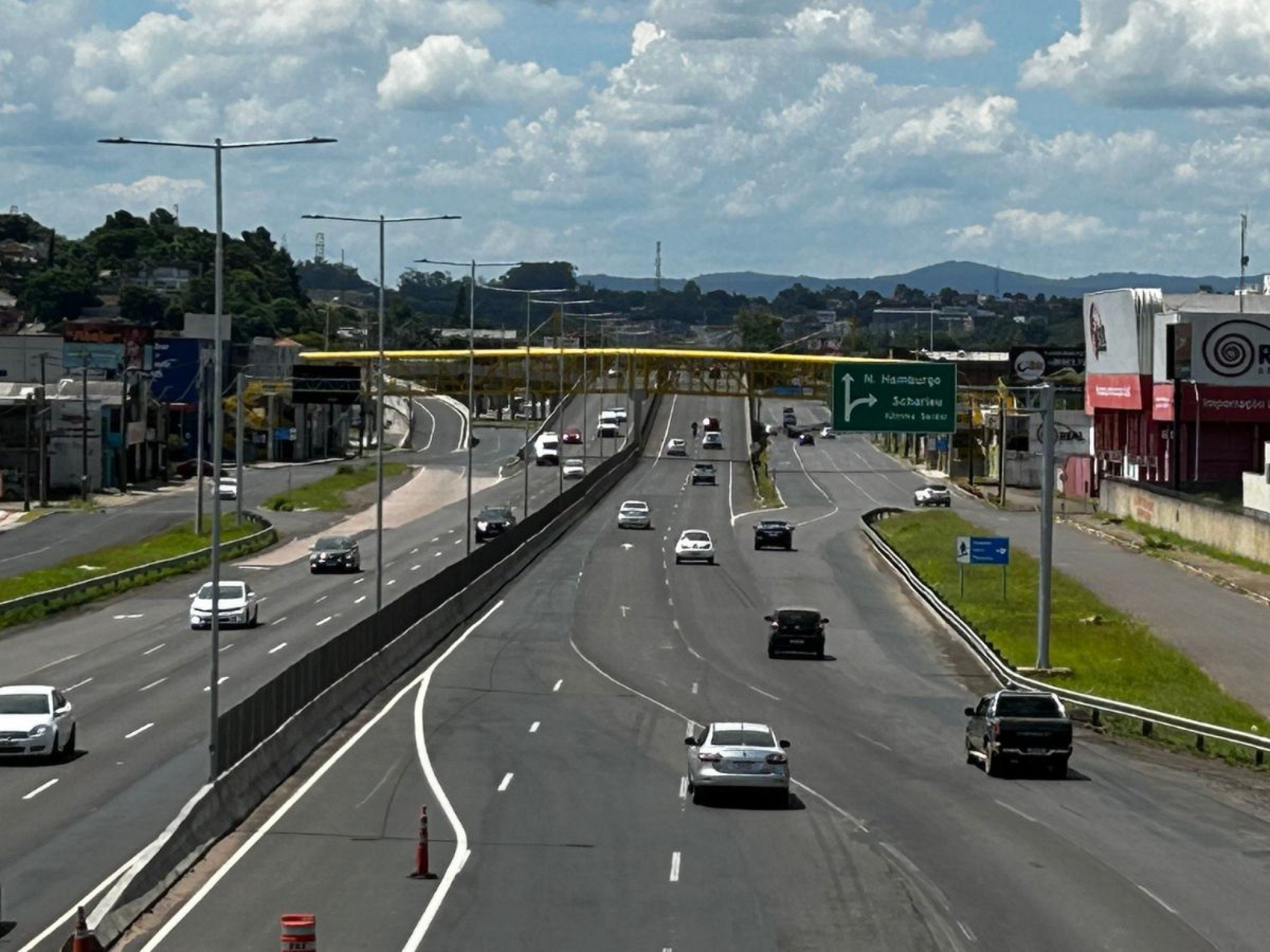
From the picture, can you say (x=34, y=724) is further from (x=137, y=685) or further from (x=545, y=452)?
(x=545, y=452)

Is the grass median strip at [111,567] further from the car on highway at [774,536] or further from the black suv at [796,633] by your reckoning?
the black suv at [796,633]

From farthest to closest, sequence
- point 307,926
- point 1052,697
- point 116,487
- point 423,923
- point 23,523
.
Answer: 1. point 116,487
2. point 23,523
3. point 1052,697
4. point 423,923
5. point 307,926

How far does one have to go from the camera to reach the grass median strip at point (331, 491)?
11381 cm

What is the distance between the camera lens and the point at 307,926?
1878 centimetres

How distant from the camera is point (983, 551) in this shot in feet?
216

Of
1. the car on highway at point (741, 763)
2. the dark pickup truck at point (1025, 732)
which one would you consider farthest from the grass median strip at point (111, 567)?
the car on highway at point (741, 763)

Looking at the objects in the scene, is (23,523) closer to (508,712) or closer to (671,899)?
(508,712)

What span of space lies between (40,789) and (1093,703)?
22472 mm

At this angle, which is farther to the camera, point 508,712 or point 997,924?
point 508,712

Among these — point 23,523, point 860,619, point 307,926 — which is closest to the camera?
point 307,926

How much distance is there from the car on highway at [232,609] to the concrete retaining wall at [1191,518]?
1506 inches

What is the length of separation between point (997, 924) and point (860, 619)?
42010 millimetres

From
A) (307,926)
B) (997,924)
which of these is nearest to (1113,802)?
(997,924)

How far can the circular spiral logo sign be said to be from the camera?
103250 millimetres
